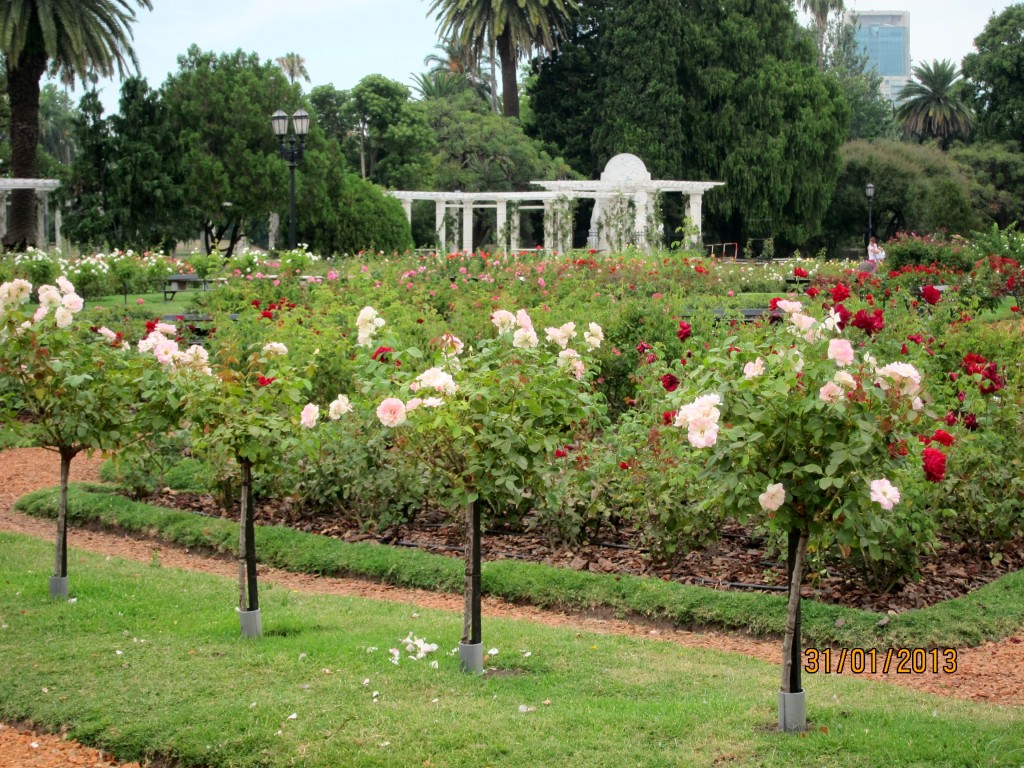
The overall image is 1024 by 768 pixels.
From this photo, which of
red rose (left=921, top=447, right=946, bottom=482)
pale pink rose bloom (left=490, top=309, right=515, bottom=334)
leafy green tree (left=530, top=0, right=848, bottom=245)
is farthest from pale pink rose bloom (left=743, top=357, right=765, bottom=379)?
leafy green tree (left=530, top=0, right=848, bottom=245)

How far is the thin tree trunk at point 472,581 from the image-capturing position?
4.75m

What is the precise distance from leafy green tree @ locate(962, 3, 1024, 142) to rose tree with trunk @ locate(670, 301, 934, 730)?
1885 inches

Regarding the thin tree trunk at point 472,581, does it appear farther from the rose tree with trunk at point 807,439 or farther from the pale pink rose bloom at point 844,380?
the pale pink rose bloom at point 844,380

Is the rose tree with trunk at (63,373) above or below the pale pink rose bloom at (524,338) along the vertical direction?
below

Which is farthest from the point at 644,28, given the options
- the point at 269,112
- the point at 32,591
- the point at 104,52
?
the point at 32,591

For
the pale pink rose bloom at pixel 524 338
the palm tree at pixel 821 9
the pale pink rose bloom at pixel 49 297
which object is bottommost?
the pale pink rose bloom at pixel 524 338

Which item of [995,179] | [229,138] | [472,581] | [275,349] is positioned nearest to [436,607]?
[472,581]

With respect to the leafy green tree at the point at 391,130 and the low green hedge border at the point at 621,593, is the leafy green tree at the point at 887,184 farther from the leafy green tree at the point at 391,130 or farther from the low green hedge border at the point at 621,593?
the low green hedge border at the point at 621,593

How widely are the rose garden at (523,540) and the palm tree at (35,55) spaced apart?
21.2m

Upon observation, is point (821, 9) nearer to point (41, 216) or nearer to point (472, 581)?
point (41, 216)

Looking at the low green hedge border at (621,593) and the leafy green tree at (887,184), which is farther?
the leafy green tree at (887,184)

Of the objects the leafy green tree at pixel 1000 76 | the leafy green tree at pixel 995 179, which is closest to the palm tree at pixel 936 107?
the leafy green tree at pixel 1000 76

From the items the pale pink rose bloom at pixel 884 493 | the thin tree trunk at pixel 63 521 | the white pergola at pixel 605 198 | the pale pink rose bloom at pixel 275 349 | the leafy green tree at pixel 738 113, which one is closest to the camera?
the pale pink rose bloom at pixel 884 493

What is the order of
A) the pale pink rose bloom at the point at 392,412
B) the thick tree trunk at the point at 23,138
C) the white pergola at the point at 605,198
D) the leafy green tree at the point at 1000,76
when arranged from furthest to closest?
the leafy green tree at the point at 1000,76, the thick tree trunk at the point at 23,138, the white pergola at the point at 605,198, the pale pink rose bloom at the point at 392,412
